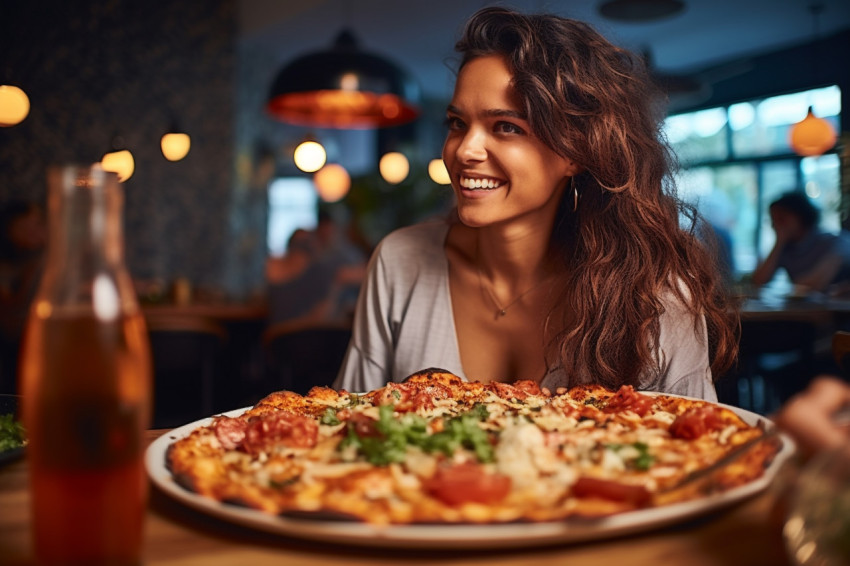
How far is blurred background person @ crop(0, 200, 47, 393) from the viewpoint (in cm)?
517

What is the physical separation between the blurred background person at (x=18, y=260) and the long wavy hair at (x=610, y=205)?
4235 mm

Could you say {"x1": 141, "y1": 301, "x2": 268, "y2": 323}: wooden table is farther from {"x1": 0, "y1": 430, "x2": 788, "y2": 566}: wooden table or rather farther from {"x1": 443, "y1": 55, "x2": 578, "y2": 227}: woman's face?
{"x1": 0, "y1": 430, "x2": 788, "y2": 566}: wooden table

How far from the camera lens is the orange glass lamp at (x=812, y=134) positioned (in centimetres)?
732

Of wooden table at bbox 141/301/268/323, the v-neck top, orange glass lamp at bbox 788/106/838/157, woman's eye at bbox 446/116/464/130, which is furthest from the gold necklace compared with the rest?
orange glass lamp at bbox 788/106/838/157

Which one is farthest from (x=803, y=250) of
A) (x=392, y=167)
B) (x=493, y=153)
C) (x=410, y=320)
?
(x=493, y=153)

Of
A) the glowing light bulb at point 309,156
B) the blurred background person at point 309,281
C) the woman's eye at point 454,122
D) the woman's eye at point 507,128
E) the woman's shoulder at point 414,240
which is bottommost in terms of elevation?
the blurred background person at point 309,281

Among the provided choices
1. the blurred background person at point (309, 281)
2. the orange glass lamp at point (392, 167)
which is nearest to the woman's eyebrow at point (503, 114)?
the blurred background person at point (309, 281)

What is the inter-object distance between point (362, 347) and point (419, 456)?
1.21 m

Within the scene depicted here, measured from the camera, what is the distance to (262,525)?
717 millimetres

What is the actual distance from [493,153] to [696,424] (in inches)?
35.6

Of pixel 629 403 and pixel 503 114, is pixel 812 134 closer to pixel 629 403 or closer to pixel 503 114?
pixel 503 114

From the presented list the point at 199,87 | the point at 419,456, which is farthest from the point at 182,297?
the point at 419,456

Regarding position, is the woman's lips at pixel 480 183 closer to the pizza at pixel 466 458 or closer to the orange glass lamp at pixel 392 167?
the pizza at pixel 466 458

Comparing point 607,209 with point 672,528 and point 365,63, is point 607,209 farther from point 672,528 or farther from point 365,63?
point 365,63
